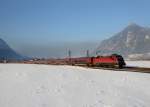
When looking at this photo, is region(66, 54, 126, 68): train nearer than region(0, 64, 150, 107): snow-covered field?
No

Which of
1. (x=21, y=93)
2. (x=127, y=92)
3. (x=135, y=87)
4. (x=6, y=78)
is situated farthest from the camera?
(x=6, y=78)

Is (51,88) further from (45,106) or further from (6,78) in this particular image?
(6,78)

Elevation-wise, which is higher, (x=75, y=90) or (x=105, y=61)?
(x=105, y=61)

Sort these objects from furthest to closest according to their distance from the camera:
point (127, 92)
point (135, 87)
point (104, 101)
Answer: point (135, 87) → point (127, 92) → point (104, 101)

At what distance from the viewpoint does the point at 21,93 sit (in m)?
31.1

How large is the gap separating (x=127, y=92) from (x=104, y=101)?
500 centimetres

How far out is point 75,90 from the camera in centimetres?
3291

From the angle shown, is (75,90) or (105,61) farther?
(105,61)

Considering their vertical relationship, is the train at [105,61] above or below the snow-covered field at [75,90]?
above

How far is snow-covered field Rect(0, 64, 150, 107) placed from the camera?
2847cm

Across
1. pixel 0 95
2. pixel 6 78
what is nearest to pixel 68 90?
pixel 0 95

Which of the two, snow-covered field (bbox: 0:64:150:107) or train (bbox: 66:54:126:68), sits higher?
train (bbox: 66:54:126:68)

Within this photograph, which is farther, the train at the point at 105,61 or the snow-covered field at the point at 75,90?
the train at the point at 105,61

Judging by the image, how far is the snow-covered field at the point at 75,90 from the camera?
28.5 m
